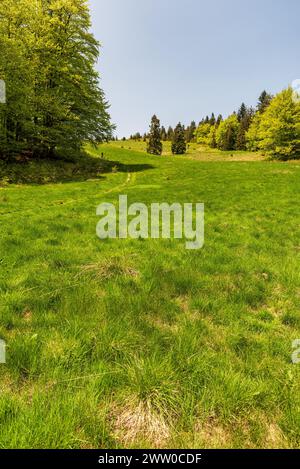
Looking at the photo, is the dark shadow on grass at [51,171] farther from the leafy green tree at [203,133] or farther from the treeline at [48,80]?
the leafy green tree at [203,133]

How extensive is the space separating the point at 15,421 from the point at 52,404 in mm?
371

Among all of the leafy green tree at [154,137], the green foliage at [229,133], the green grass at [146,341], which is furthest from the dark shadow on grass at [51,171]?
the green foliage at [229,133]

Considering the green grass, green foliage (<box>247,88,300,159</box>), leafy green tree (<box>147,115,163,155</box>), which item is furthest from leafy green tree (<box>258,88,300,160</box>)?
the green grass

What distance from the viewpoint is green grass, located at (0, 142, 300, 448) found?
296 cm

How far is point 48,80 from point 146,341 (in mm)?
33825

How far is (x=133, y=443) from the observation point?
2.83m

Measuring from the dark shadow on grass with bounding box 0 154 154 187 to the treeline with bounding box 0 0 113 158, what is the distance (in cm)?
189

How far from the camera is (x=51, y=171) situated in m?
28.6

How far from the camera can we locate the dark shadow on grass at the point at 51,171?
82.3ft

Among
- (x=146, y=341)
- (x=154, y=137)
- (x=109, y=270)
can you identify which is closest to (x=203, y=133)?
(x=154, y=137)

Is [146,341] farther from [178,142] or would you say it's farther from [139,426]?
[178,142]

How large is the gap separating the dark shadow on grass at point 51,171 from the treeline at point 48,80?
1.89 metres

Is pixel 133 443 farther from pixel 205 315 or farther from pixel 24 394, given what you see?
pixel 205 315

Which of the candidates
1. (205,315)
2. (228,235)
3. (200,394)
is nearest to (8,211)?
(228,235)
